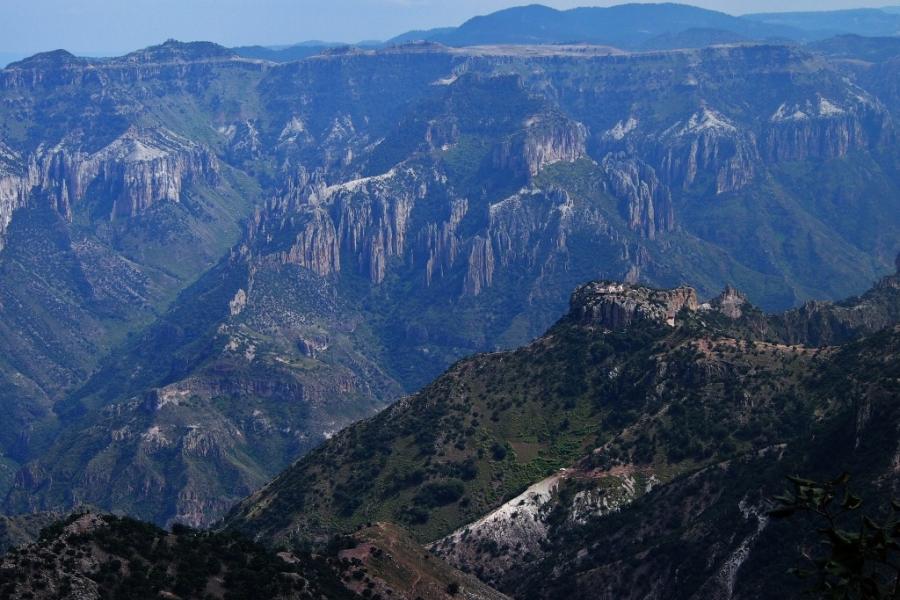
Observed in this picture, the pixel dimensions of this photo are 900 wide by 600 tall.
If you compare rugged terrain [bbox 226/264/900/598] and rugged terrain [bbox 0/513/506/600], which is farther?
rugged terrain [bbox 226/264/900/598]

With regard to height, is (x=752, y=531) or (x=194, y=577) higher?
(x=194, y=577)

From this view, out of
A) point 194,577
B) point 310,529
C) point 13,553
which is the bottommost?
point 310,529

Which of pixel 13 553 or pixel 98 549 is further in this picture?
pixel 98 549

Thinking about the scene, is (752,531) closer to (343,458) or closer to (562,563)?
(562,563)

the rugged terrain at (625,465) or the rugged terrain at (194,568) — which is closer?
the rugged terrain at (194,568)

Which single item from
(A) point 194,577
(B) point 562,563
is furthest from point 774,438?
(A) point 194,577

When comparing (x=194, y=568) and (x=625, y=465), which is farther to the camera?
(x=625, y=465)

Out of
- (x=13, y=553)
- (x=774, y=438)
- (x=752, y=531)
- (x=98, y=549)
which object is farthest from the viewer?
(x=774, y=438)

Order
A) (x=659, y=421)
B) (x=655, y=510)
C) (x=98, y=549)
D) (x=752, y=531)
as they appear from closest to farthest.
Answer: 1. (x=98, y=549)
2. (x=752, y=531)
3. (x=655, y=510)
4. (x=659, y=421)

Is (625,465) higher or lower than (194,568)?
lower

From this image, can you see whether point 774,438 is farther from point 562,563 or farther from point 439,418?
point 439,418
